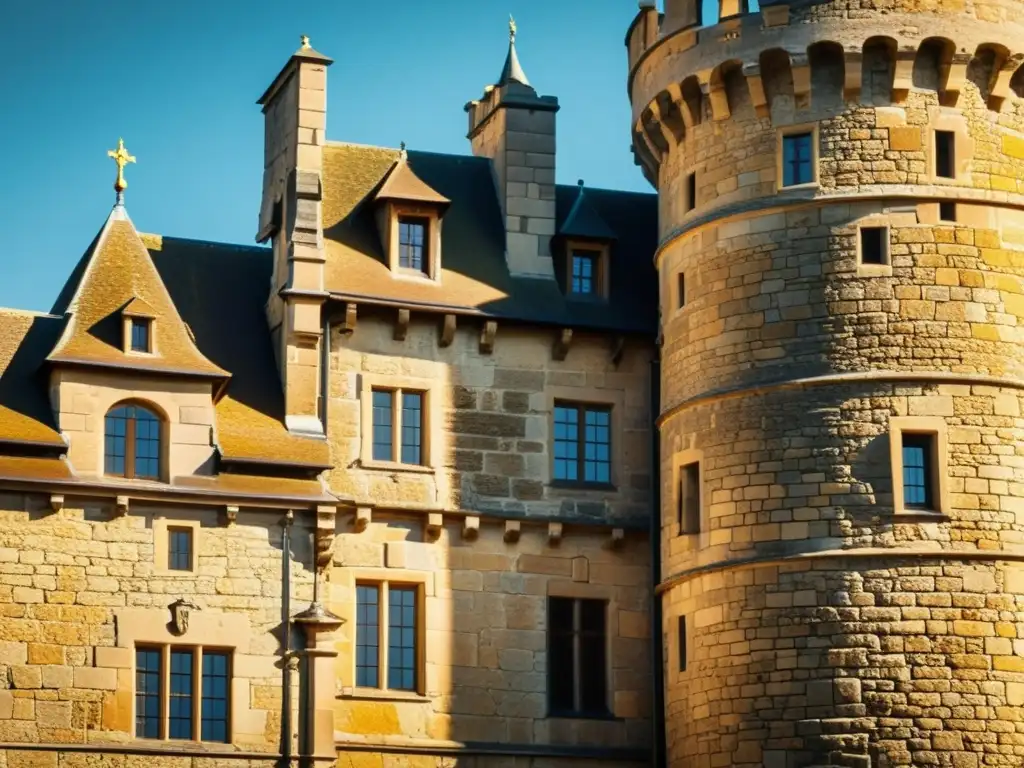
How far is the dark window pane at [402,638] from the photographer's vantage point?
39.5 metres

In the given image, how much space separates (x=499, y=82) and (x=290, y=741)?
1248 centimetres

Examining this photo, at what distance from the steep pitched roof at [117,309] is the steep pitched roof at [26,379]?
0.52m

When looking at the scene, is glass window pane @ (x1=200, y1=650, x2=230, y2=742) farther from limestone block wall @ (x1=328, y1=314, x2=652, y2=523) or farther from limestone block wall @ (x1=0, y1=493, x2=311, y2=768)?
limestone block wall @ (x1=328, y1=314, x2=652, y2=523)

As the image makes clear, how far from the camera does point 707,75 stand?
131ft

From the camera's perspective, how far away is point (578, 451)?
41500 millimetres

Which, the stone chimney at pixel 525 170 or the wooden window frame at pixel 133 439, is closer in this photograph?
the wooden window frame at pixel 133 439

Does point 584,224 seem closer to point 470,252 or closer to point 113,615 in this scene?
point 470,252

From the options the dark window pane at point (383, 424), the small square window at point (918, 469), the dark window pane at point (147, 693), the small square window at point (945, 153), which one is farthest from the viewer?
the dark window pane at point (383, 424)

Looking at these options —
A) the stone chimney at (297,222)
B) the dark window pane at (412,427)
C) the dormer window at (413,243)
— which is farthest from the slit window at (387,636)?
the dormer window at (413,243)

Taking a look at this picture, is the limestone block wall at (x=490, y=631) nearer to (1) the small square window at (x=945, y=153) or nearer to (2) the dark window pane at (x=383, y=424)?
(2) the dark window pane at (x=383, y=424)

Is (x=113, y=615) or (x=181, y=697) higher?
(x=113, y=615)

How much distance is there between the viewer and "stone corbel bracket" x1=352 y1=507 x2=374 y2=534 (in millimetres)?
39469

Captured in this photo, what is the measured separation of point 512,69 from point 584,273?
416 centimetres

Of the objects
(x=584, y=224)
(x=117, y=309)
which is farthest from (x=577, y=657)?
(x=117, y=309)
